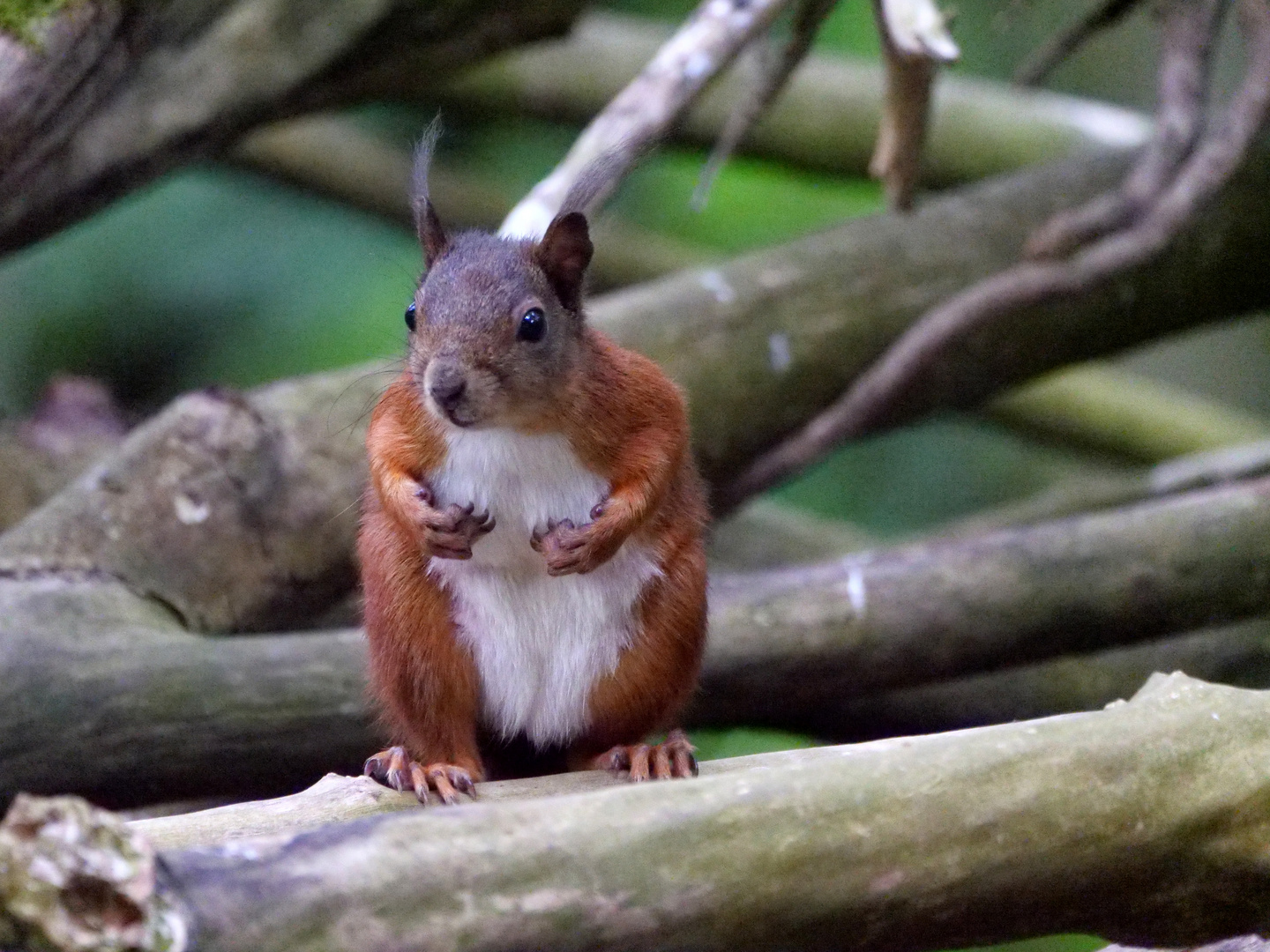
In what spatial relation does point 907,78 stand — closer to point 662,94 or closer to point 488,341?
point 662,94

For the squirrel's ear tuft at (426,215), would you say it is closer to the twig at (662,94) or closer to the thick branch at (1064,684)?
the twig at (662,94)

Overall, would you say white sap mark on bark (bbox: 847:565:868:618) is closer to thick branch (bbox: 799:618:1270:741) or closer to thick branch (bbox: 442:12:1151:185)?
thick branch (bbox: 799:618:1270:741)

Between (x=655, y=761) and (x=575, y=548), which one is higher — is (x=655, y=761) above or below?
below

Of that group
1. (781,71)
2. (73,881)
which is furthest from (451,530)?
(781,71)

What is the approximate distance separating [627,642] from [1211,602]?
1636 millimetres

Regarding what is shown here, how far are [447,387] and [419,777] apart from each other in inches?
20.6

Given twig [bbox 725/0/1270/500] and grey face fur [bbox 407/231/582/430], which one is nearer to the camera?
grey face fur [bbox 407/231/582/430]

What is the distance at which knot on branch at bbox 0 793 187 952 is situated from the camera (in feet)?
4.23

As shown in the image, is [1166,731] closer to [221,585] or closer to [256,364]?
[221,585]

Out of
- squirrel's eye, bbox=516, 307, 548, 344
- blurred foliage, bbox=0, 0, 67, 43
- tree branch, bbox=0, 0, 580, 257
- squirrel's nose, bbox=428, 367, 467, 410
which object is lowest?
squirrel's nose, bbox=428, 367, 467, 410

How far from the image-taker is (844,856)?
1620mm

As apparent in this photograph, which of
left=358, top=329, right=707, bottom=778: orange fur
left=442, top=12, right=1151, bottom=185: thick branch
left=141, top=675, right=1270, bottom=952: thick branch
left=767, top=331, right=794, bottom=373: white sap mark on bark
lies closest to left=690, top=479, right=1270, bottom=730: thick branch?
left=767, top=331, right=794, bottom=373: white sap mark on bark

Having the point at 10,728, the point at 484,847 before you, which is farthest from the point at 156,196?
Result: the point at 484,847

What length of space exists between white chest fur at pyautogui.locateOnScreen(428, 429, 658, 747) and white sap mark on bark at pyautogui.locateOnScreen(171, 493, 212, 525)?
907 mm
